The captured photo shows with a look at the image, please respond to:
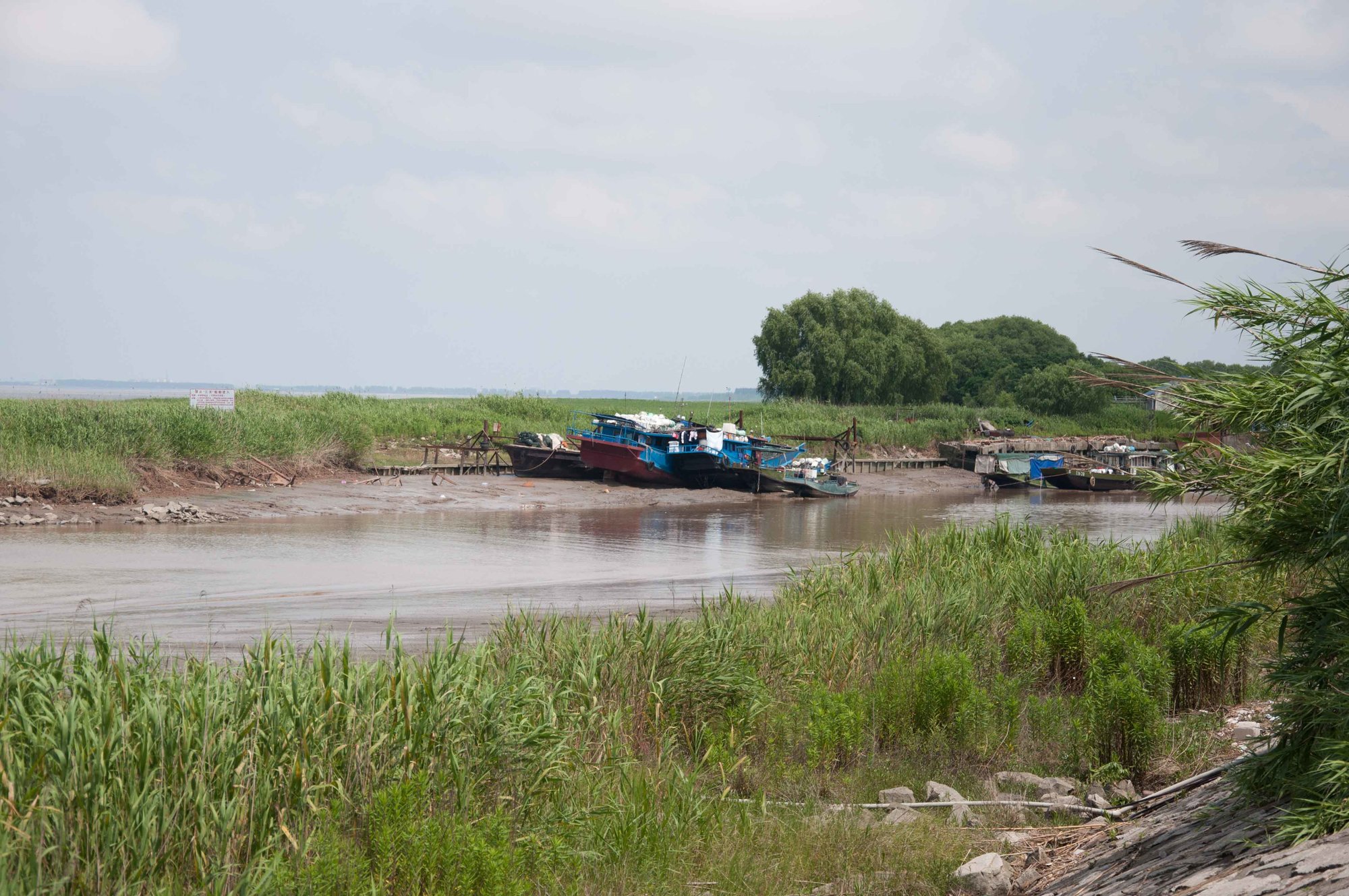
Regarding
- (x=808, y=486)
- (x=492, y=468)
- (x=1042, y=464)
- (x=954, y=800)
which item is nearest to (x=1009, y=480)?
(x=1042, y=464)

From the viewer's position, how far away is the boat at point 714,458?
4197 centimetres

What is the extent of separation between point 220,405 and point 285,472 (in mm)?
3177

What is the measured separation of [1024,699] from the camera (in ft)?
32.7

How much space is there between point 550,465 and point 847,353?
115 feet

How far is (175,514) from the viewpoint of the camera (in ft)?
85.6

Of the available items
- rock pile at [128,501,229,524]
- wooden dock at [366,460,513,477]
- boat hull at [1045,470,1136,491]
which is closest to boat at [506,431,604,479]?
wooden dock at [366,460,513,477]

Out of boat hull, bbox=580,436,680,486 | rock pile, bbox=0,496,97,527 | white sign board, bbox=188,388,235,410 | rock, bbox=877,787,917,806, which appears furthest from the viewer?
boat hull, bbox=580,436,680,486

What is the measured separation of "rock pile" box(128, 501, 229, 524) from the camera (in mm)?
25641

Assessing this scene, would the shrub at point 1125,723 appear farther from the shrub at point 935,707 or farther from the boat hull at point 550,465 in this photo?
the boat hull at point 550,465

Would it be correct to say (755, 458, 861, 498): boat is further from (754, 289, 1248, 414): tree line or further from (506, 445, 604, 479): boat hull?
(754, 289, 1248, 414): tree line

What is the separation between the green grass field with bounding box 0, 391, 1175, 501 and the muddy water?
13.1ft

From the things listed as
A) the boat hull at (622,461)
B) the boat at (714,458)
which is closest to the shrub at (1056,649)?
the boat hull at (622,461)

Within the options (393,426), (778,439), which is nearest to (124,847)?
(393,426)

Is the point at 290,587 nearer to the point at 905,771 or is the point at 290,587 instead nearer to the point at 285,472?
the point at 905,771
